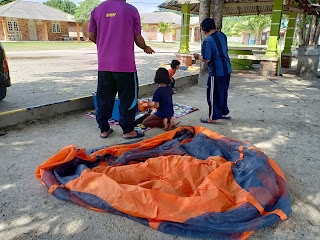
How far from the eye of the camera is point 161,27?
146 ft

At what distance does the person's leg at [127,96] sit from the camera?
3574mm

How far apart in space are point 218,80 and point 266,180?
2420mm

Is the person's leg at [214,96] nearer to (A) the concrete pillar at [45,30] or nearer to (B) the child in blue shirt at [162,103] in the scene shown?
(B) the child in blue shirt at [162,103]

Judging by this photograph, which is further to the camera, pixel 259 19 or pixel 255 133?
pixel 259 19

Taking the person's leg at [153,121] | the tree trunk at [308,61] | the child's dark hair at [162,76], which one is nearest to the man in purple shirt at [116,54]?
the child's dark hair at [162,76]

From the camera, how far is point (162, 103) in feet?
13.6

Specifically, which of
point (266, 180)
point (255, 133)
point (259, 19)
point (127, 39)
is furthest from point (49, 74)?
point (259, 19)

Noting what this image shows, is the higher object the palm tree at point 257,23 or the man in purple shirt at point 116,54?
the palm tree at point 257,23

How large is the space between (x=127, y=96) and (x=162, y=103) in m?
0.72

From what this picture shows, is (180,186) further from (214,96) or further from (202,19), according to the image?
(202,19)

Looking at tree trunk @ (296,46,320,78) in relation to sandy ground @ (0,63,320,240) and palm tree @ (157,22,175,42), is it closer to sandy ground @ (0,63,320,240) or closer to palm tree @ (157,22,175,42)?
sandy ground @ (0,63,320,240)

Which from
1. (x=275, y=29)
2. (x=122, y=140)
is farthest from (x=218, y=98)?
(x=275, y=29)

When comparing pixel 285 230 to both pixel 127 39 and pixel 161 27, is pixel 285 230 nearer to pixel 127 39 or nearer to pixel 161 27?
pixel 127 39

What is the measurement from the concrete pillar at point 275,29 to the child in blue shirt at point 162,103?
707 cm
